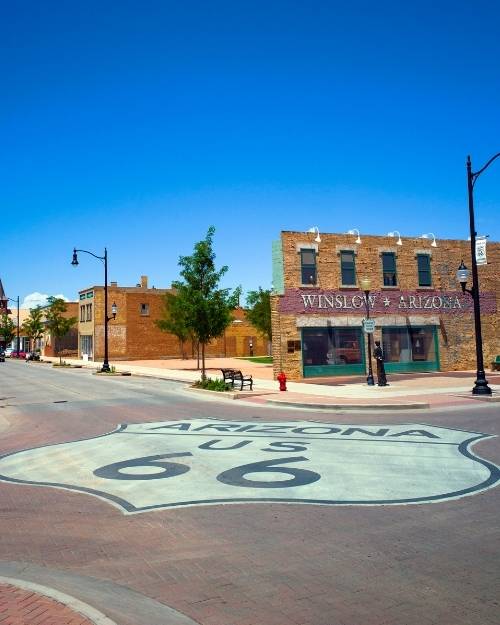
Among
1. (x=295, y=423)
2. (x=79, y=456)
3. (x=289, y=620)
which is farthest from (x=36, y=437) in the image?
(x=289, y=620)

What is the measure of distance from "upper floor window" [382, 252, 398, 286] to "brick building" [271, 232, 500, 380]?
0.06m

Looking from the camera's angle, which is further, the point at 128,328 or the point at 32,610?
the point at 128,328

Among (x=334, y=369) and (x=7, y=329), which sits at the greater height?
(x=7, y=329)

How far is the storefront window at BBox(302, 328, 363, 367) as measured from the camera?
98.7 ft

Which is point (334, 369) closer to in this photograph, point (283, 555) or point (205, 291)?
point (205, 291)

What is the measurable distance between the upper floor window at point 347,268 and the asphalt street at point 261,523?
18.1 m

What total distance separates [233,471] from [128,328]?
2159 inches

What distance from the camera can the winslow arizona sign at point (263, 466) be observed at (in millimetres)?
7844

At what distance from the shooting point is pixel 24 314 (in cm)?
14912

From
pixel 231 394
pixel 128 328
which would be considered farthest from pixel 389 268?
pixel 128 328

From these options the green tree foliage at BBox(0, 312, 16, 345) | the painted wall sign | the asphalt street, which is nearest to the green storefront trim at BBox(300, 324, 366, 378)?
the painted wall sign

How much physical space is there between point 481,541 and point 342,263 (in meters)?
26.0

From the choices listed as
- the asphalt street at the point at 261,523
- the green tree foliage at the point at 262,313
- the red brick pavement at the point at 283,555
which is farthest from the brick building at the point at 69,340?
the red brick pavement at the point at 283,555

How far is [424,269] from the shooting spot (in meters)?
33.3
